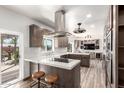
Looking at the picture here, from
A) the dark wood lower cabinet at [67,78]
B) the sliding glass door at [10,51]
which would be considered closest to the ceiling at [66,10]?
the sliding glass door at [10,51]

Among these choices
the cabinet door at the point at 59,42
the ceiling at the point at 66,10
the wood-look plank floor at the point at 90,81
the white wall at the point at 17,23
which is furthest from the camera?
the cabinet door at the point at 59,42

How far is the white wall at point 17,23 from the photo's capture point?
3.00m

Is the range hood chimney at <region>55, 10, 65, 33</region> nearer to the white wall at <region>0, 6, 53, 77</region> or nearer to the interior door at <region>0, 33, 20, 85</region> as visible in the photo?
the white wall at <region>0, 6, 53, 77</region>

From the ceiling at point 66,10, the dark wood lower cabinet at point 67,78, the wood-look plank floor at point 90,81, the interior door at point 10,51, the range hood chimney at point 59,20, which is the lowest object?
the wood-look plank floor at point 90,81

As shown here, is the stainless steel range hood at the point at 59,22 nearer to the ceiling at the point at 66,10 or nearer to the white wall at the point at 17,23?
the ceiling at the point at 66,10

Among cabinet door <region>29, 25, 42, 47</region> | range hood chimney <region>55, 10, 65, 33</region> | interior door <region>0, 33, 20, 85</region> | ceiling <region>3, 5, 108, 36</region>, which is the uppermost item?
ceiling <region>3, 5, 108, 36</region>

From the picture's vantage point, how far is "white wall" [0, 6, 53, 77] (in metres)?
3.00

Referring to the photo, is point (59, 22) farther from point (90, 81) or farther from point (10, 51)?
point (90, 81)

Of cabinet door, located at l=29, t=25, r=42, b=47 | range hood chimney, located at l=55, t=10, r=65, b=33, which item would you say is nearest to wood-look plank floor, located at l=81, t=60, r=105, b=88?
range hood chimney, located at l=55, t=10, r=65, b=33

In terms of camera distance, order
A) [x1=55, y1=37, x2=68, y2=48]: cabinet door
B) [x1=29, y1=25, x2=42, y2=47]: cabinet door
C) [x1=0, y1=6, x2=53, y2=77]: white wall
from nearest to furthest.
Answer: [x1=0, y1=6, x2=53, y2=77]: white wall
[x1=29, y1=25, x2=42, y2=47]: cabinet door
[x1=55, y1=37, x2=68, y2=48]: cabinet door

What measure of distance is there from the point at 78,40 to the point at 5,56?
8341mm

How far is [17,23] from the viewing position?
3.48 metres

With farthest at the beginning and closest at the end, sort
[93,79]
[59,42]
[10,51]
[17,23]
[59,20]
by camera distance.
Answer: [59,42] < [93,79] < [10,51] < [17,23] < [59,20]

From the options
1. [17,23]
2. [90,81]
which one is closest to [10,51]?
[17,23]
